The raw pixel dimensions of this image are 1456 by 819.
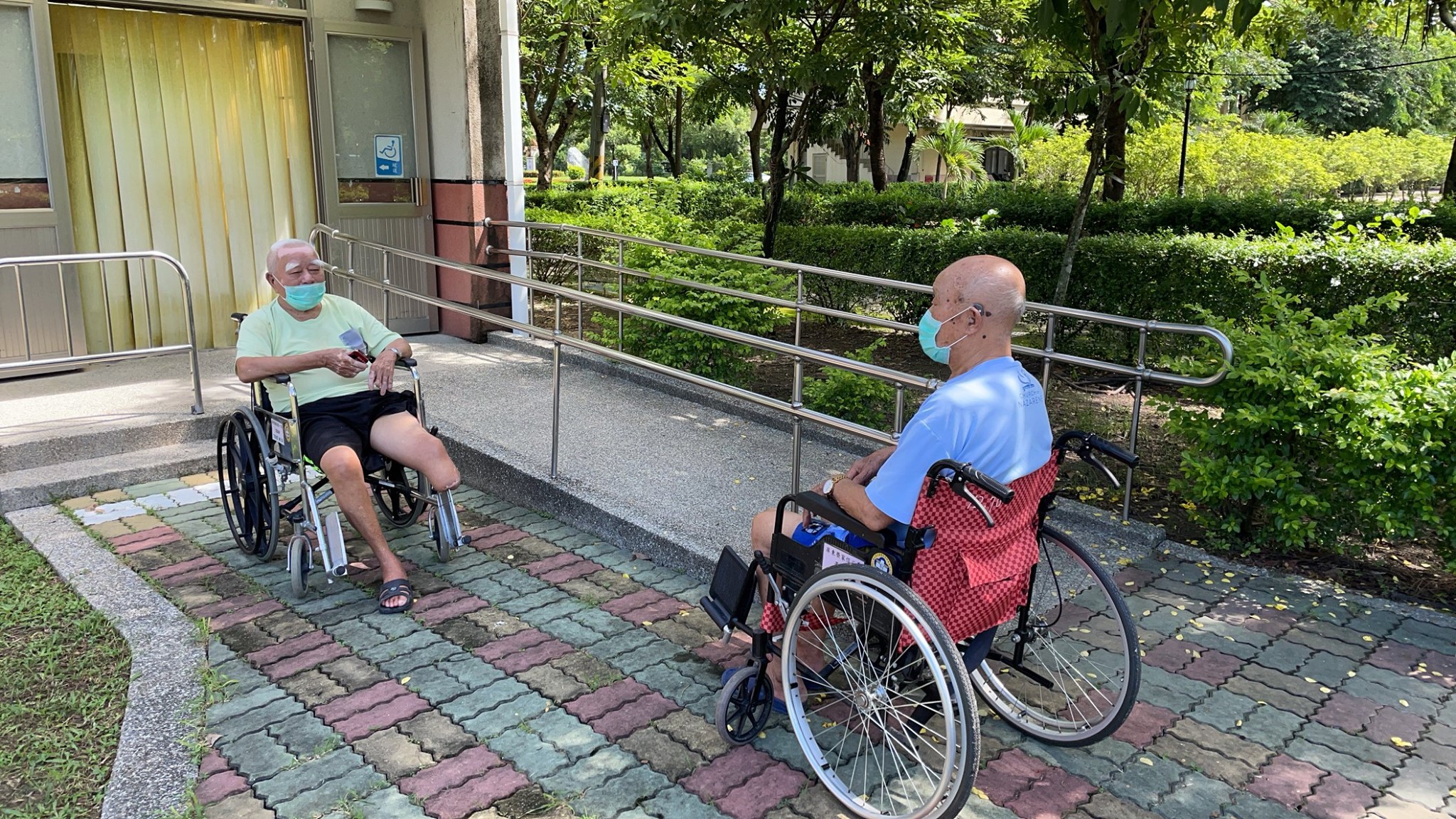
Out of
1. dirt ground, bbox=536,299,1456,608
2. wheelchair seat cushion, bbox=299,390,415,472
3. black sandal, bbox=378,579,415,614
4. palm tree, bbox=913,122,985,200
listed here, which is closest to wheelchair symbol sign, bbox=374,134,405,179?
dirt ground, bbox=536,299,1456,608

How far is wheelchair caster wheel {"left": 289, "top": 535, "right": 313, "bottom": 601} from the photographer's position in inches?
164

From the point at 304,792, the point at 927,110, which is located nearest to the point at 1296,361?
the point at 304,792

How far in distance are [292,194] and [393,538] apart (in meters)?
4.51

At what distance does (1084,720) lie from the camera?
314 centimetres

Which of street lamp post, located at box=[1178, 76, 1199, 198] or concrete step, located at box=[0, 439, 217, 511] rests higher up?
street lamp post, located at box=[1178, 76, 1199, 198]

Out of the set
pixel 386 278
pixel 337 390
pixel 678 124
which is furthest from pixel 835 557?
pixel 678 124

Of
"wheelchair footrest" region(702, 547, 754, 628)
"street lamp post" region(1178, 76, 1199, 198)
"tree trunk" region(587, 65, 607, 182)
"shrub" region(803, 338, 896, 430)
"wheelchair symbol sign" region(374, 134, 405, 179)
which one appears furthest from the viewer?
"tree trunk" region(587, 65, 607, 182)

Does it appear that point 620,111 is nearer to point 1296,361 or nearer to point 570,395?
point 570,395

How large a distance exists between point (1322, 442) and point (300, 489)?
4297 mm

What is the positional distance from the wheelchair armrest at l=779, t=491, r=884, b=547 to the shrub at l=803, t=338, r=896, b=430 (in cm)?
315

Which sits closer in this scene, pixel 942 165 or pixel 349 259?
pixel 349 259

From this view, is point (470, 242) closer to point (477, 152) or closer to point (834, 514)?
point (477, 152)

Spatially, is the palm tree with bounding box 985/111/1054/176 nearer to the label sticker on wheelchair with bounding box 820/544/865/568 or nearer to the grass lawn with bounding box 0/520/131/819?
the label sticker on wheelchair with bounding box 820/544/865/568

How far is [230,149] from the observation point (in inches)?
312
